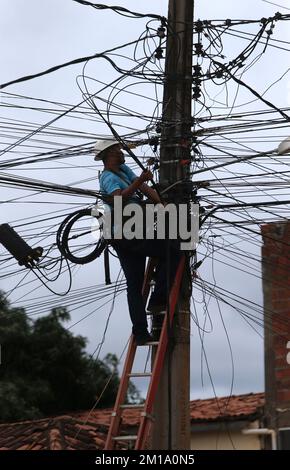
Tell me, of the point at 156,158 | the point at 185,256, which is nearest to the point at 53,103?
the point at 156,158

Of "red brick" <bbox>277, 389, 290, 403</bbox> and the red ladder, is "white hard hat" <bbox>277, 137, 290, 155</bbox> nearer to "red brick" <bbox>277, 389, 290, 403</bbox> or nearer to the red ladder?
the red ladder

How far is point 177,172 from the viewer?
29.3 ft

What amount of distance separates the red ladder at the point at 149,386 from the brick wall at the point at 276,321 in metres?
2.74

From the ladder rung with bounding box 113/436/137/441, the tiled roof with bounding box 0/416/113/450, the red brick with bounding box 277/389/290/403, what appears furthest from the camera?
the tiled roof with bounding box 0/416/113/450

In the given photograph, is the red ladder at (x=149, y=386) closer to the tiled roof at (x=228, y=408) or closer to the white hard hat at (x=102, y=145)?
the white hard hat at (x=102, y=145)

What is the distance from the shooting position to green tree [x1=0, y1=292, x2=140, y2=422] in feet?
70.4

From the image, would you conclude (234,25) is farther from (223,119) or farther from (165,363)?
(165,363)

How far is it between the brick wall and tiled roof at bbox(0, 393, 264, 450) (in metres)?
0.74

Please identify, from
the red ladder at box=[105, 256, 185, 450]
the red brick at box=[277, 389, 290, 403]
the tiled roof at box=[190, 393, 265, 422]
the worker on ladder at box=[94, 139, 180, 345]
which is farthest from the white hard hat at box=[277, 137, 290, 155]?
the tiled roof at box=[190, 393, 265, 422]

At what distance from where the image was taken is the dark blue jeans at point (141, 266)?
8.48m

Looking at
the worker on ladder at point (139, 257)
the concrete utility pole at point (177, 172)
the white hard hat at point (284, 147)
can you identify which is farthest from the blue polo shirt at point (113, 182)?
the white hard hat at point (284, 147)

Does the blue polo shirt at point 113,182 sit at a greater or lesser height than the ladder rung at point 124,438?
greater

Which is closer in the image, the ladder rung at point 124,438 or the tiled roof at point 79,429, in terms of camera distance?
the ladder rung at point 124,438

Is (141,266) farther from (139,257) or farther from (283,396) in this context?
(283,396)
